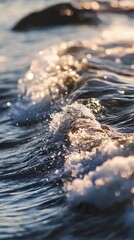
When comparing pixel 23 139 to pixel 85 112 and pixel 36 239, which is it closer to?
pixel 85 112

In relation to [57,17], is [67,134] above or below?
below

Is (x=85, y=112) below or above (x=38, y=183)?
above

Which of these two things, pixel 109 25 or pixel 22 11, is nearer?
pixel 109 25

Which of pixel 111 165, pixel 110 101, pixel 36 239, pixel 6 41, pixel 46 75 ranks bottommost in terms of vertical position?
pixel 36 239

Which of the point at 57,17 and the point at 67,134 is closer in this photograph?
the point at 67,134

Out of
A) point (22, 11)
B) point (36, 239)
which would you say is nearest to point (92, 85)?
point (36, 239)

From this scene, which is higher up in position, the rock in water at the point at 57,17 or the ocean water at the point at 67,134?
the rock in water at the point at 57,17
